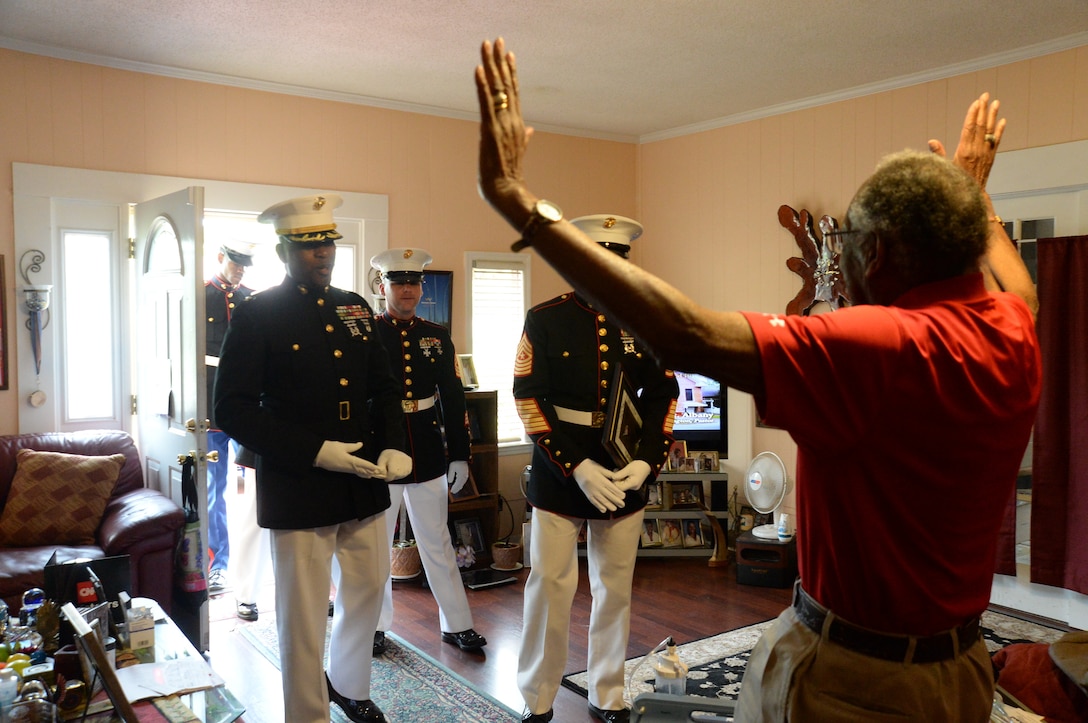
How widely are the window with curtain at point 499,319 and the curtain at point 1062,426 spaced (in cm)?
296

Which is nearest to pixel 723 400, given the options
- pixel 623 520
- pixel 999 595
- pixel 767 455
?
pixel 767 455

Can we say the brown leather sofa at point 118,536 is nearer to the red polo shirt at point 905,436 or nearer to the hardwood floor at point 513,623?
the hardwood floor at point 513,623

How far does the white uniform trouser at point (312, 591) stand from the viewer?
254 cm

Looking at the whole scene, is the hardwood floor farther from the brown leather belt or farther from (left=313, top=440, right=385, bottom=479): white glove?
the brown leather belt

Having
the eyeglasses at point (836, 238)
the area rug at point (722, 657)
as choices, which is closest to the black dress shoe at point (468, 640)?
the area rug at point (722, 657)

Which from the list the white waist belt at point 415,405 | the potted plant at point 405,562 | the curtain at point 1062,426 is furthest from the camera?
the potted plant at point 405,562

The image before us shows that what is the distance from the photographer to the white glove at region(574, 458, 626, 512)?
107 inches

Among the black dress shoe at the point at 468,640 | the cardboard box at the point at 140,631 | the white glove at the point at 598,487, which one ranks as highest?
the white glove at the point at 598,487

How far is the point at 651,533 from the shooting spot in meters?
5.25

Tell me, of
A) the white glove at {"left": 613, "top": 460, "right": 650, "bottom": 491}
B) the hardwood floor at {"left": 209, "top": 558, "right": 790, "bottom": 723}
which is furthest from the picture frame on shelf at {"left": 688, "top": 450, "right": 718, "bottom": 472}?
the white glove at {"left": 613, "top": 460, "right": 650, "bottom": 491}

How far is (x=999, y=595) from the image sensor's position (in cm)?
434

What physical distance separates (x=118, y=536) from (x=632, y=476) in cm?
210

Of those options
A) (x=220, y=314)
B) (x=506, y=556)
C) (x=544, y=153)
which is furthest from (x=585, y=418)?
(x=544, y=153)

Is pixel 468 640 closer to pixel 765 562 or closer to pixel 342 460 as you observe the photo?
pixel 342 460
